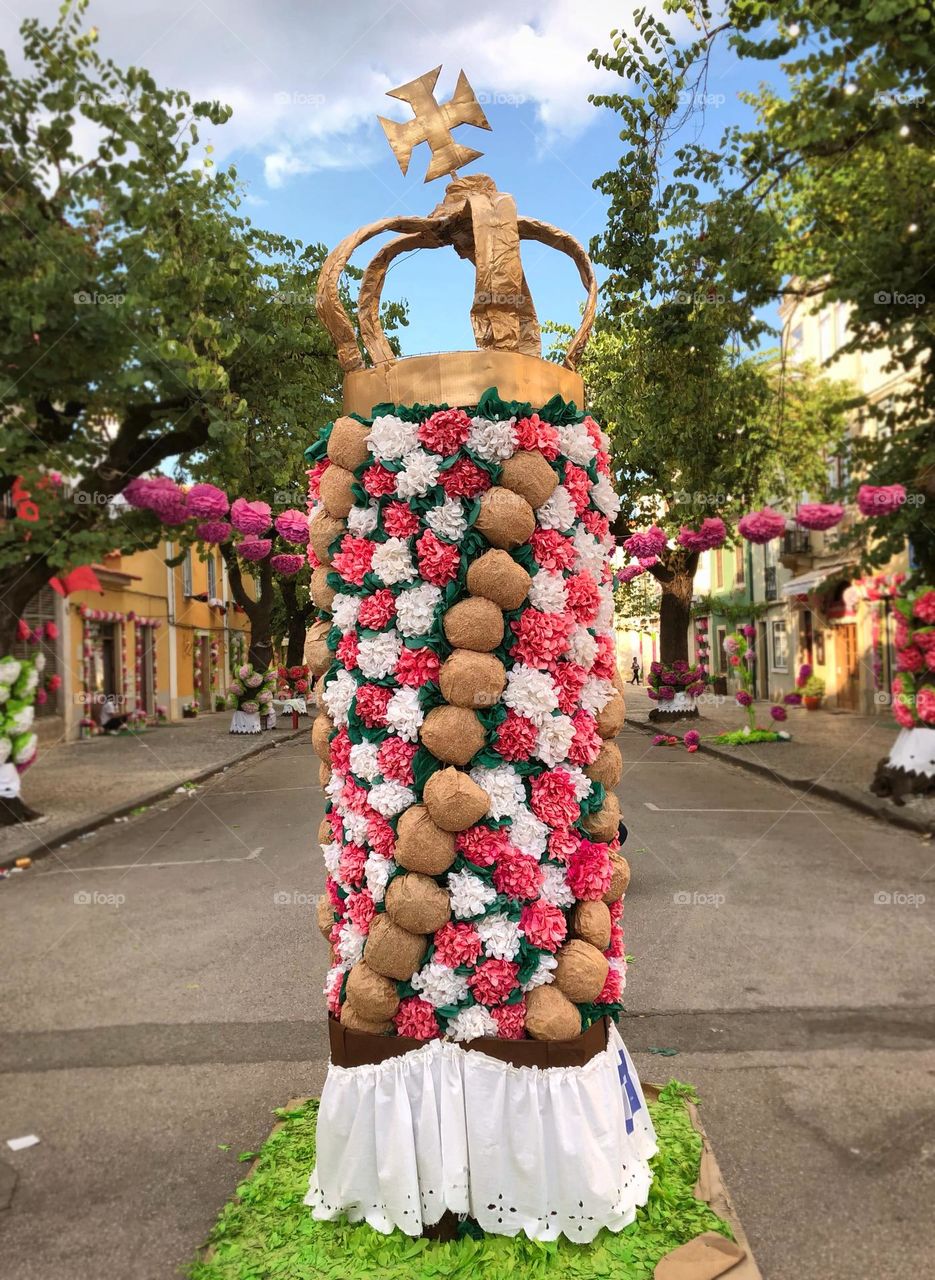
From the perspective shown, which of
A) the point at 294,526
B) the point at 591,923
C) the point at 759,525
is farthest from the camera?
the point at 759,525

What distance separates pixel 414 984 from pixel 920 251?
425 inches

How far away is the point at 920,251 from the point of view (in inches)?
407

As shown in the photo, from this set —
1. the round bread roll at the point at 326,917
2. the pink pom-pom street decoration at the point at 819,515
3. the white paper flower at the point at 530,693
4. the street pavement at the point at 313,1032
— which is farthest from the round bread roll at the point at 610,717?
the pink pom-pom street decoration at the point at 819,515

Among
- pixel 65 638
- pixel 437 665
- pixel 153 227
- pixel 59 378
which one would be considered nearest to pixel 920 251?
pixel 153 227

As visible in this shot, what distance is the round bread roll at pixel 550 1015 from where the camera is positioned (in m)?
2.61

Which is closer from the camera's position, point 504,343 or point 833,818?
point 504,343

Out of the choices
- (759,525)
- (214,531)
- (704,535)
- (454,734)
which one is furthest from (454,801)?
(704,535)

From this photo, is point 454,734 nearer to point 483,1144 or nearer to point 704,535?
point 483,1144

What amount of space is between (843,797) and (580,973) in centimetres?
991

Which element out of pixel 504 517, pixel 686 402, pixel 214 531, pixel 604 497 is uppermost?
Answer: pixel 686 402

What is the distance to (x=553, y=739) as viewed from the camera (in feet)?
8.81

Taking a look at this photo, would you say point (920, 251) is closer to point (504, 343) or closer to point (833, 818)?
point (833, 818)

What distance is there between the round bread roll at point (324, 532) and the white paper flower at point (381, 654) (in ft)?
1.26

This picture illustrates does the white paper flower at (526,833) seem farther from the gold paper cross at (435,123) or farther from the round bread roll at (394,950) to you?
the gold paper cross at (435,123)
